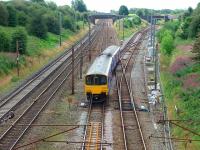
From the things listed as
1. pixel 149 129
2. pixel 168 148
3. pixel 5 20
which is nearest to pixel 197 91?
pixel 149 129

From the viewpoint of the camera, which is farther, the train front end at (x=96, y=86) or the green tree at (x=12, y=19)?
the green tree at (x=12, y=19)

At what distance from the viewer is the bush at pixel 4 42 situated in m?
61.3

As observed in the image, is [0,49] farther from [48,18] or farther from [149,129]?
[48,18]

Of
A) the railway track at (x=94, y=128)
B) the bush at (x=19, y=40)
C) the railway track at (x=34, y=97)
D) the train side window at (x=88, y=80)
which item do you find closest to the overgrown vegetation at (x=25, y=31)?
the bush at (x=19, y=40)

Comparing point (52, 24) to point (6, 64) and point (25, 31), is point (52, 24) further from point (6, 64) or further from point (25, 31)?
point (6, 64)

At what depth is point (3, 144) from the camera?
93.7 ft

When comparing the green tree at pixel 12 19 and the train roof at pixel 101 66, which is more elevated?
the green tree at pixel 12 19

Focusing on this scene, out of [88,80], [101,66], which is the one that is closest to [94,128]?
[88,80]

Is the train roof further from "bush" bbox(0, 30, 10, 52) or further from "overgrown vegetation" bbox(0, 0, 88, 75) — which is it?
"bush" bbox(0, 30, 10, 52)

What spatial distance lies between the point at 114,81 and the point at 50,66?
1540cm

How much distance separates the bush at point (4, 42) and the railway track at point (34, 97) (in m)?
6.24

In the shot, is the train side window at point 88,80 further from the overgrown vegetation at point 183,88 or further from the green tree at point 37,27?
the green tree at point 37,27

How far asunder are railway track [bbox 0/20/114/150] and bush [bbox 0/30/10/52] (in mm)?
6243

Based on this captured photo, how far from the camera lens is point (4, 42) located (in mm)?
61719
